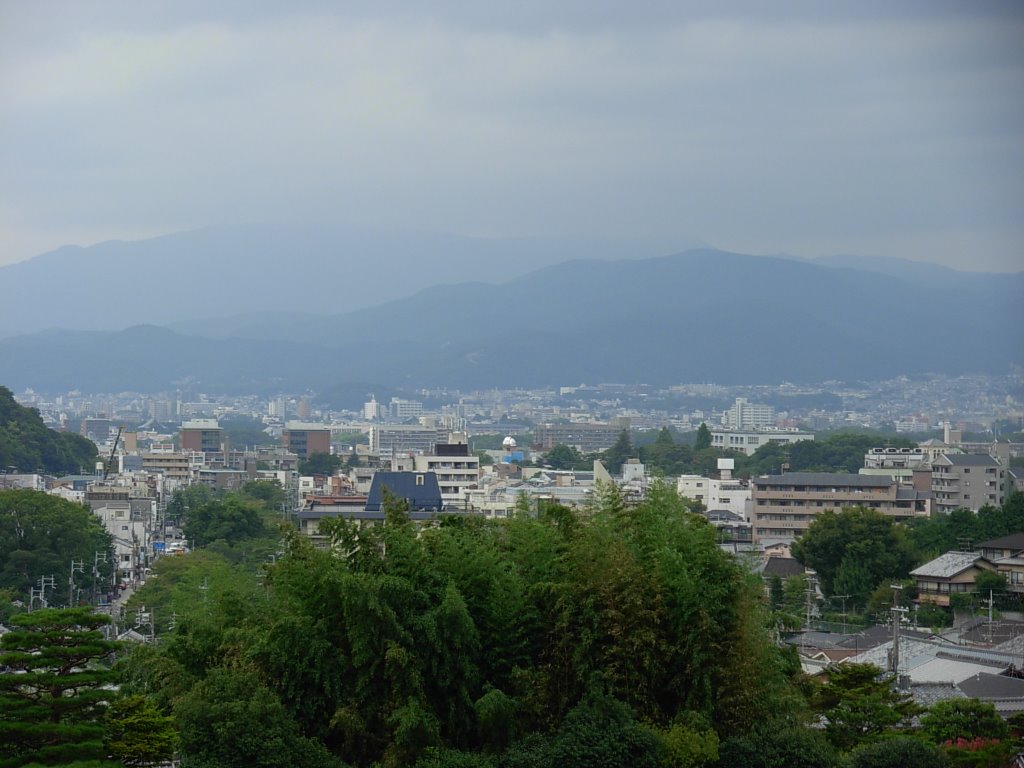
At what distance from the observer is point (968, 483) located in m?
41.6

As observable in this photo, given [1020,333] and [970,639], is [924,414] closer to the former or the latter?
[1020,333]

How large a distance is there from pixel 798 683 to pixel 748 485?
29718 millimetres

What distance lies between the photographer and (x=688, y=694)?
40.7 ft

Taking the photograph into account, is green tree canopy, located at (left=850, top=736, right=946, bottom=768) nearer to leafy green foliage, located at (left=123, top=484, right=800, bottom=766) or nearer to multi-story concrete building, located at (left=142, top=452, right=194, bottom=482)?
leafy green foliage, located at (left=123, top=484, right=800, bottom=766)

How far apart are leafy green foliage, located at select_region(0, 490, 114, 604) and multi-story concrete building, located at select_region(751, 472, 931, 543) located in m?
15.1

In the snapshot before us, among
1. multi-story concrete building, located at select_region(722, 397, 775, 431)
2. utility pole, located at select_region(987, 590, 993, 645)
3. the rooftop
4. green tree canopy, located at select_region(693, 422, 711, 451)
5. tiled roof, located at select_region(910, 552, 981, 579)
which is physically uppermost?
multi-story concrete building, located at select_region(722, 397, 775, 431)

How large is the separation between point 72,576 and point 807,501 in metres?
17.8

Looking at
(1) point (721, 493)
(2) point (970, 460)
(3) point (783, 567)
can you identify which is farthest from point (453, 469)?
(2) point (970, 460)

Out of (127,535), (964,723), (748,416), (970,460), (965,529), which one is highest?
(748,416)

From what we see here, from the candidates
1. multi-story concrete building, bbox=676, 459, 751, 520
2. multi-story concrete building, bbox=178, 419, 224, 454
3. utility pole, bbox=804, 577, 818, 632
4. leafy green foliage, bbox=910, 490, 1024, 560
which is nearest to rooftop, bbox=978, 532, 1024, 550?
leafy green foliage, bbox=910, 490, 1024, 560

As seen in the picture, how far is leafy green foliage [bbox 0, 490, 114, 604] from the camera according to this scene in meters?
26.3

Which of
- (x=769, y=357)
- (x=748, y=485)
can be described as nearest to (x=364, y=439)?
(x=748, y=485)

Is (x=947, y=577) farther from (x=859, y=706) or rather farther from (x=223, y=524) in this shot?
(x=223, y=524)

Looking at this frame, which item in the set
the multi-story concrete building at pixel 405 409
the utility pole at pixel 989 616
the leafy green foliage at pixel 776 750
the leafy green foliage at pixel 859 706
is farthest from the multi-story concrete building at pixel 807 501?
the multi-story concrete building at pixel 405 409
